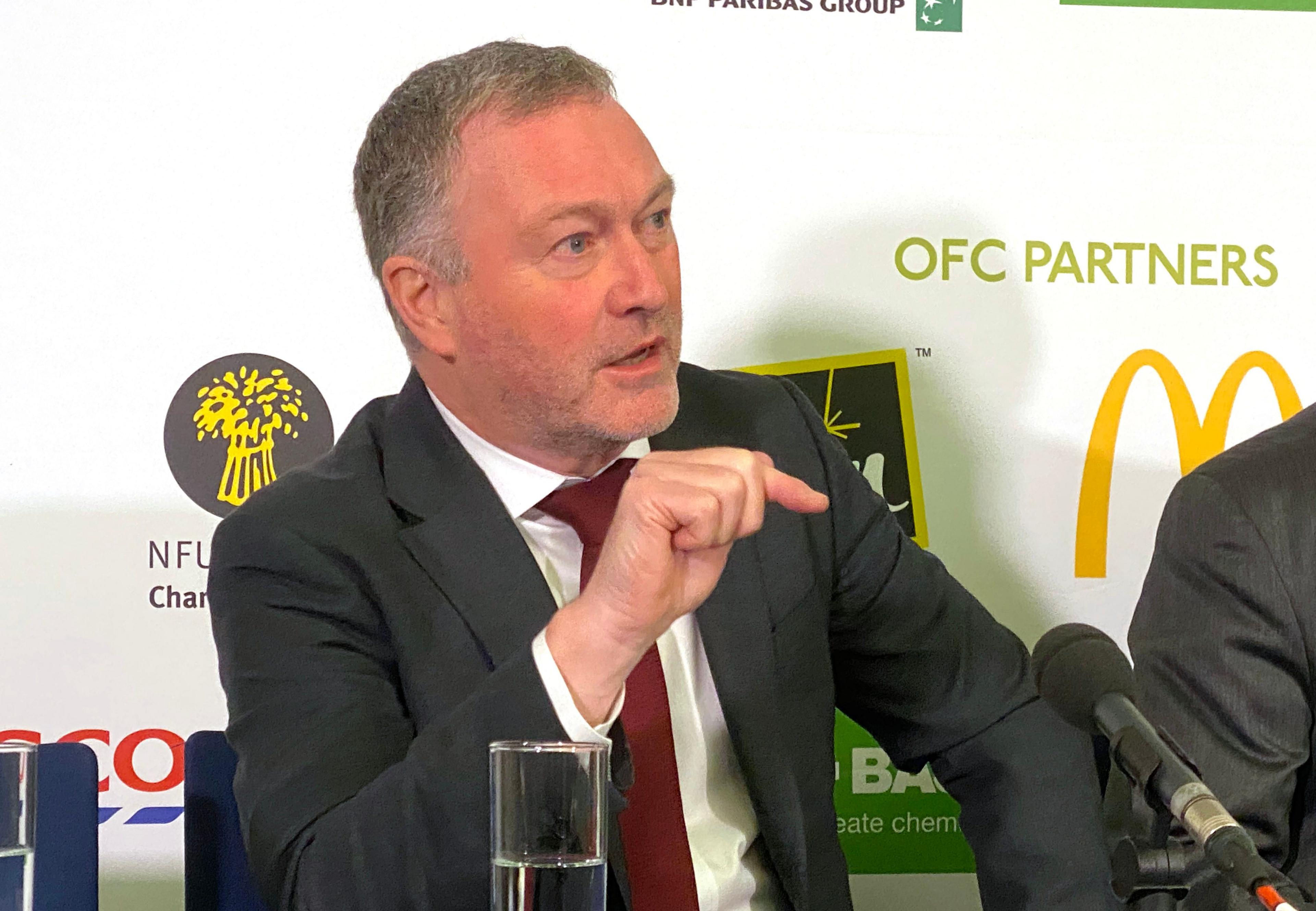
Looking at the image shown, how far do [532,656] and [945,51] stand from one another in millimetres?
1563

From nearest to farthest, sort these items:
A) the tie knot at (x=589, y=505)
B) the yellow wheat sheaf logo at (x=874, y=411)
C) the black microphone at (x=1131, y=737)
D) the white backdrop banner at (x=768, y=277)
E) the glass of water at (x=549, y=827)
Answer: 1. the black microphone at (x=1131, y=737)
2. the glass of water at (x=549, y=827)
3. the tie knot at (x=589, y=505)
4. the white backdrop banner at (x=768, y=277)
5. the yellow wheat sheaf logo at (x=874, y=411)

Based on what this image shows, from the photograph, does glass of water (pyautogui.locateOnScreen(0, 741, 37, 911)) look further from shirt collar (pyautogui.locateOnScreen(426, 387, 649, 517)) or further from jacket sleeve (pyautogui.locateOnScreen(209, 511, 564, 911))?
shirt collar (pyautogui.locateOnScreen(426, 387, 649, 517))

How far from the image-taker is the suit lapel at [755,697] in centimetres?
179

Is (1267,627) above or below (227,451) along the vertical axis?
below

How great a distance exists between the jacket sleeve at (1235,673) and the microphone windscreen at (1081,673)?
0.57 m

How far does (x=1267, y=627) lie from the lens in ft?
5.70

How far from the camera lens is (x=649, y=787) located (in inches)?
68.9

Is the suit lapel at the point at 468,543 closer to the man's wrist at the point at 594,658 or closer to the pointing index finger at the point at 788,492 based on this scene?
the man's wrist at the point at 594,658

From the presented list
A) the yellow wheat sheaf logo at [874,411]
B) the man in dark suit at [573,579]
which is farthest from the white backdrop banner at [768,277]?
the man in dark suit at [573,579]

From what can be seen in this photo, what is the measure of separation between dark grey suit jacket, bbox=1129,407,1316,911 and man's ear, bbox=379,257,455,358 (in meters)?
0.93

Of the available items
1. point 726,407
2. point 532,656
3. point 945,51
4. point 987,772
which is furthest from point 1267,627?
point 945,51

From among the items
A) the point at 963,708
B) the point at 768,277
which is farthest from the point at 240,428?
the point at 963,708

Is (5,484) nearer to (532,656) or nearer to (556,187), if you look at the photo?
(556,187)

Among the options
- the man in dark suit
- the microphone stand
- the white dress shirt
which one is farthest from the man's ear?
the microphone stand
